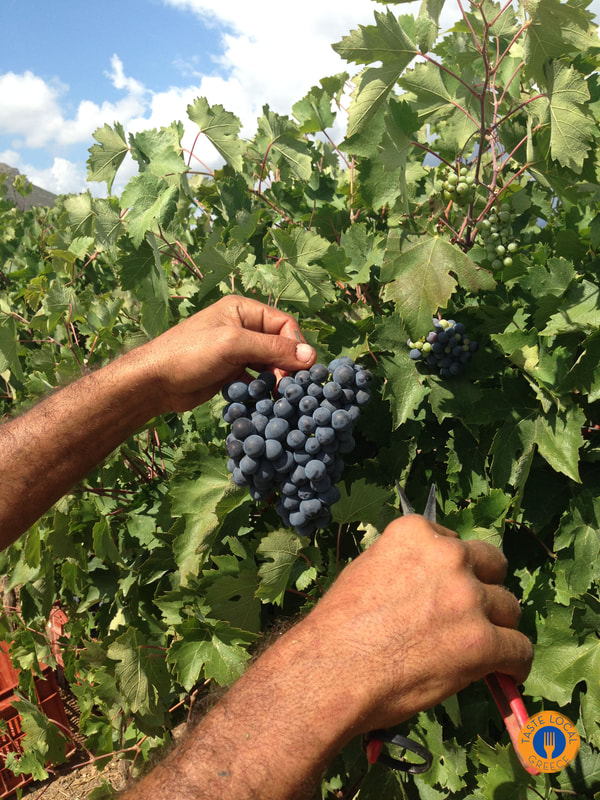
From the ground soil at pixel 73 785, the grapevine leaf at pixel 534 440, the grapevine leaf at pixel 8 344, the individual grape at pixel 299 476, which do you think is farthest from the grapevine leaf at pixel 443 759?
the ground soil at pixel 73 785

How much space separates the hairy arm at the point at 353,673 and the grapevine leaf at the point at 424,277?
0.66 metres

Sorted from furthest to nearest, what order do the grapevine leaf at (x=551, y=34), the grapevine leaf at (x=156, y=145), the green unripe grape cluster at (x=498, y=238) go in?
1. the grapevine leaf at (x=156, y=145)
2. the green unripe grape cluster at (x=498, y=238)
3. the grapevine leaf at (x=551, y=34)

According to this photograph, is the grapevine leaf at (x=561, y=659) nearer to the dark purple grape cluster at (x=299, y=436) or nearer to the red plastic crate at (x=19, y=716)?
the dark purple grape cluster at (x=299, y=436)

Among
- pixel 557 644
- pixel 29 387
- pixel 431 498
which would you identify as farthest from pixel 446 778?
pixel 29 387

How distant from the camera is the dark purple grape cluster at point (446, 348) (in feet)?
5.60

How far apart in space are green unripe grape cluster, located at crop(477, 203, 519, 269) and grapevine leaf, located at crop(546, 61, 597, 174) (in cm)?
26

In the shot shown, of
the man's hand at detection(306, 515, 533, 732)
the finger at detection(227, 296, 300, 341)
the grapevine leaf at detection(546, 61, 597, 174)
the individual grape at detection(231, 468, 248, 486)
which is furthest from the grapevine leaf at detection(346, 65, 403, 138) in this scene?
the man's hand at detection(306, 515, 533, 732)

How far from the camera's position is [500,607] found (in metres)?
1.11

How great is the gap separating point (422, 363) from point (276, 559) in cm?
73

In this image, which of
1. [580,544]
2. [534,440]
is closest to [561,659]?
[580,544]

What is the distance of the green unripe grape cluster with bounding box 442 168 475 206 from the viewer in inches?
65.3

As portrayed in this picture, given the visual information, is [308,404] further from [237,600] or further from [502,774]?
[502,774]

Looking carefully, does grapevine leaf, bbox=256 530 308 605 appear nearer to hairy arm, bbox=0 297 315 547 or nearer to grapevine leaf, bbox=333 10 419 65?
hairy arm, bbox=0 297 315 547

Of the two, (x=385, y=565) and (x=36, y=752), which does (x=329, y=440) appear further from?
(x=36, y=752)
